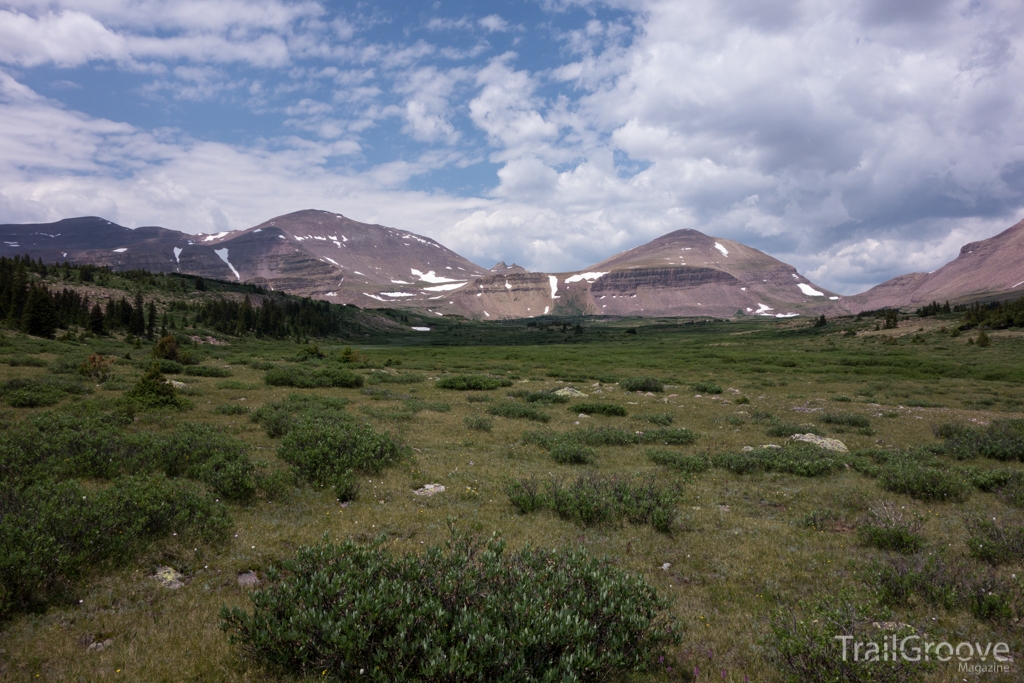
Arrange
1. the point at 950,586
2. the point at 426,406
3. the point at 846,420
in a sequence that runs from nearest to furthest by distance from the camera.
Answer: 1. the point at 950,586
2. the point at 846,420
3. the point at 426,406

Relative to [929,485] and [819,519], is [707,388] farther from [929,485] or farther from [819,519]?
[819,519]

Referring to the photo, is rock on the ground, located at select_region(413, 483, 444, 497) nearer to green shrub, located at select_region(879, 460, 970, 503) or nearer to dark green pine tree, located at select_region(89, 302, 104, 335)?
green shrub, located at select_region(879, 460, 970, 503)

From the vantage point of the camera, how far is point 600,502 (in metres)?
10.7

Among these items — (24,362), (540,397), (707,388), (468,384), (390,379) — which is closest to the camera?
(24,362)

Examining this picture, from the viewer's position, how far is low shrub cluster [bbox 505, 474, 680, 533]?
10484 mm

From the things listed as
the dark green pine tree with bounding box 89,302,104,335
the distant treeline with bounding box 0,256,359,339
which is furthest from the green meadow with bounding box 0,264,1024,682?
the dark green pine tree with bounding box 89,302,104,335

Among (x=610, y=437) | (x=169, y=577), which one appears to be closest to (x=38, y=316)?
(x=169, y=577)

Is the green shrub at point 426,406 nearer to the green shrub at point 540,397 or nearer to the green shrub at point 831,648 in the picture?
the green shrub at point 540,397

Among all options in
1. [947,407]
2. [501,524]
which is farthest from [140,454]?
[947,407]

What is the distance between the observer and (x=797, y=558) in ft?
29.0

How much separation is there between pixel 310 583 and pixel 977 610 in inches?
366

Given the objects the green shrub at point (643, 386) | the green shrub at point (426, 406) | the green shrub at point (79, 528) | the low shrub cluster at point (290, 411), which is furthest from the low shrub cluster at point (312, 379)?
the green shrub at point (79, 528)

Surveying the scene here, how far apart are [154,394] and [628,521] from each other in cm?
2054

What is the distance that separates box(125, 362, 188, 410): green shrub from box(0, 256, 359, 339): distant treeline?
40644 millimetres
